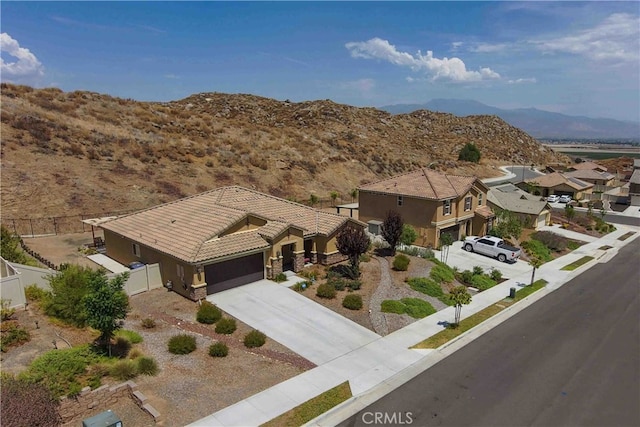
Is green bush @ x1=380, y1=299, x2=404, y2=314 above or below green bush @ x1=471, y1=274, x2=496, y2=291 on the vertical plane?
above

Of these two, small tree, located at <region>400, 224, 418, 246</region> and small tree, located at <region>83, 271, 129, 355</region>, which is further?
small tree, located at <region>400, 224, 418, 246</region>

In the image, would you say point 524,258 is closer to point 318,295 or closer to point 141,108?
point 318,295

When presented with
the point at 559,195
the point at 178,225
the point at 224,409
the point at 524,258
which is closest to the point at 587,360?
the point at 224,409

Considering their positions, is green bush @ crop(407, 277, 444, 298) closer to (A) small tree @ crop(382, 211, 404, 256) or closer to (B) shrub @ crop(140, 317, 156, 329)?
(A) small tree @ crop(382, 211, 404, 256)

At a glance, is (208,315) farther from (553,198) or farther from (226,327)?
(553,198)

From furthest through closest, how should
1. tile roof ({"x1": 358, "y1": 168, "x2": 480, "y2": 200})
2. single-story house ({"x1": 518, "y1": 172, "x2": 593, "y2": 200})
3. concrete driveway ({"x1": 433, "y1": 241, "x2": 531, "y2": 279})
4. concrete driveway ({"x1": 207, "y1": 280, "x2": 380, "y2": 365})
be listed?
single-story house ({"x1": 518, "y1": 172, "x2": 593, "y2": 200}), tile roof ({"x1": 358, "y1": 168, "x2": 480, "y2": 200}), concrete driveway ({"x1": 433, "y1": 241, "x2": 531, "y2": 279}), concrete driveway ({"x1": 207, "y1": 280, "x2": 380, "y2": 365})

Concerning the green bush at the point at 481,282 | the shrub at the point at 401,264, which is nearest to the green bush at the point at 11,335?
the shrub at the point at 401,264

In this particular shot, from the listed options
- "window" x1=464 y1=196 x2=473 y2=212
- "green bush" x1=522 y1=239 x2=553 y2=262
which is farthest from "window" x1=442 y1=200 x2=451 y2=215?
"green bush" x1=522 y1=239 x2=553 y2=262

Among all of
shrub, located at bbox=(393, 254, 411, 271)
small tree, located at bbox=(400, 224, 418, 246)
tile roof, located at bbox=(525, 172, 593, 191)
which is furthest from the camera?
tile roof, located at bbox=(525, 172, 593, 191)
